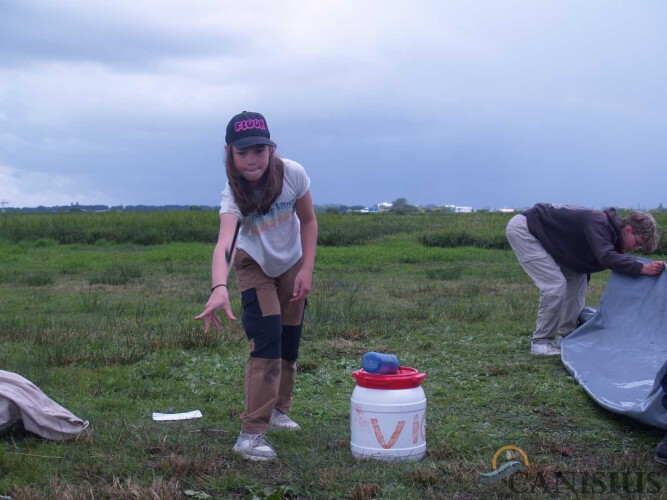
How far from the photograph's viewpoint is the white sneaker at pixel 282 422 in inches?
179

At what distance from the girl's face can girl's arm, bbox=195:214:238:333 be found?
238mm

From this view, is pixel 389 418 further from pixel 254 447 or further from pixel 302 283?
pixel 302 283

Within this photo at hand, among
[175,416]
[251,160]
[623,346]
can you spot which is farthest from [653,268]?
[175,416]

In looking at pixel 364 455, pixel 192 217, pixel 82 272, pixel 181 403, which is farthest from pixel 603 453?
pixel 192 217

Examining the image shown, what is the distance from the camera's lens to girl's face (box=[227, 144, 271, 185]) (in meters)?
4.02

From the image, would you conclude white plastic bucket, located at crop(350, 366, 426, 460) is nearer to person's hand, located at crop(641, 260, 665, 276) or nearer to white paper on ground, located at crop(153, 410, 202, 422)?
white paper on ground, located at crop(153, 410, 202, 422)

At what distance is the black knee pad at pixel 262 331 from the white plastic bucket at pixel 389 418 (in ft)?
1.59

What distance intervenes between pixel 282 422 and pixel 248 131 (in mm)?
1685

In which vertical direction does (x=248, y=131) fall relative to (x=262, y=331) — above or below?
above

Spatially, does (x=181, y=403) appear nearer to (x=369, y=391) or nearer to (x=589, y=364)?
(x=369, y=391)

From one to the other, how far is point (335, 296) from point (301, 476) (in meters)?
7.87

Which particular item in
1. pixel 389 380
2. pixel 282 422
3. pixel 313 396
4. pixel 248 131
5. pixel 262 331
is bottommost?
pixel 313 396

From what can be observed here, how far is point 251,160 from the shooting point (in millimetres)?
4031

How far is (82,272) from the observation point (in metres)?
16.3
